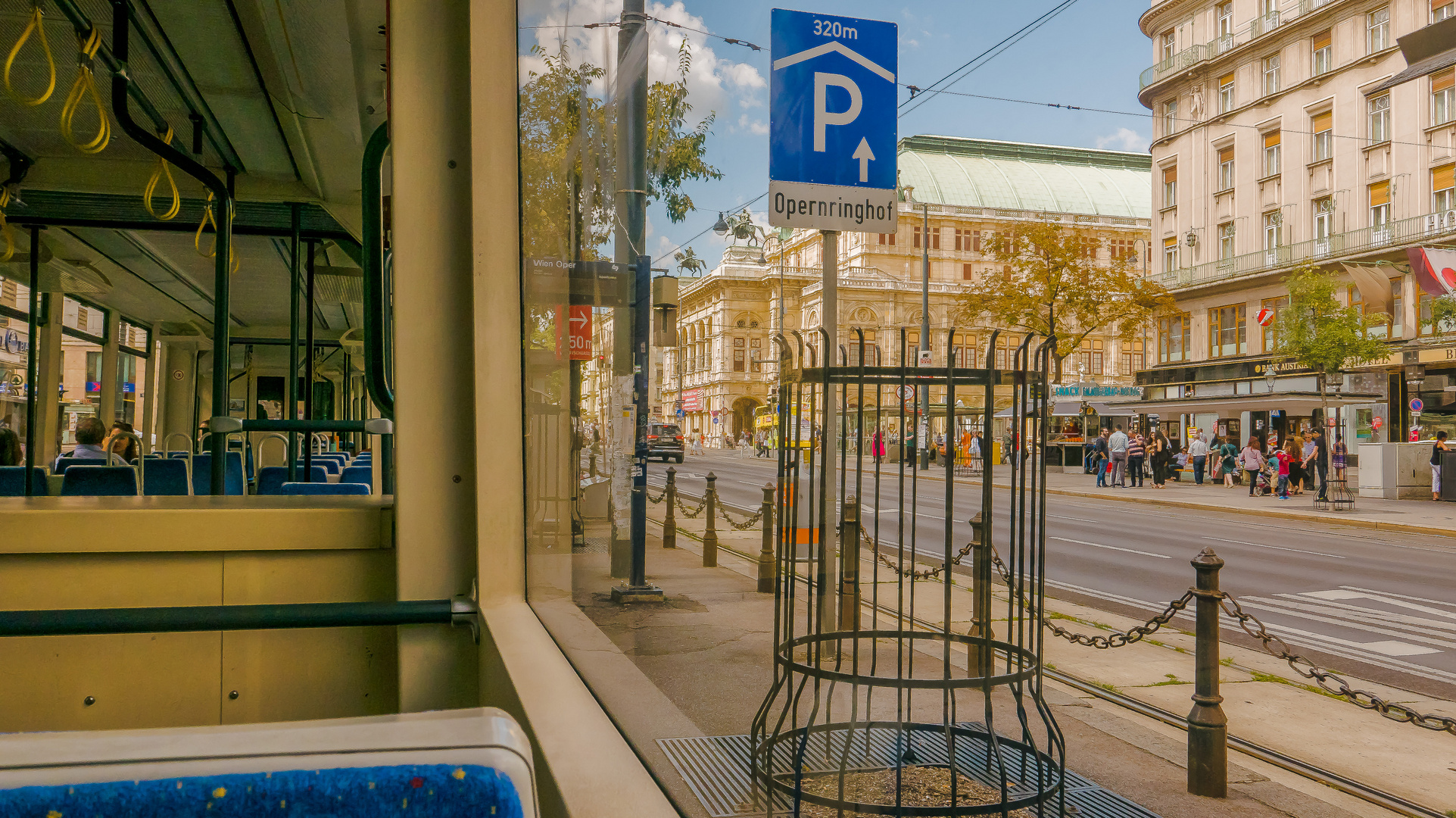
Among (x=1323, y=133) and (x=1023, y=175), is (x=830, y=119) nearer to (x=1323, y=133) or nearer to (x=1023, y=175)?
(x=1023, y=175)

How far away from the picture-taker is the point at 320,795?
28.4 inches

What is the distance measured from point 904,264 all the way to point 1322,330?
0.96 meters

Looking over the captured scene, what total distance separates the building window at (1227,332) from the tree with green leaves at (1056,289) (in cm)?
11

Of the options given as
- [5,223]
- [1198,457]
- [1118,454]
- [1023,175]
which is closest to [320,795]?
[1023,175]

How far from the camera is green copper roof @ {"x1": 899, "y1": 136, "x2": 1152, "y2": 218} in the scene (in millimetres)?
1375

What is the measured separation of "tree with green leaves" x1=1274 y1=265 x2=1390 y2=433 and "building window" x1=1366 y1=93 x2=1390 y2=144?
0.22 meters

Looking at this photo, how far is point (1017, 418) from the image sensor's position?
1.53 metres

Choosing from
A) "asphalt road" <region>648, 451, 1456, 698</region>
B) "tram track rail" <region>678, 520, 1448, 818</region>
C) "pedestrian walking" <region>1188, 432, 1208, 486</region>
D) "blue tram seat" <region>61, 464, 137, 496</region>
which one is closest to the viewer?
"tram track rail" <region>678, 520, 1448, 818</region>

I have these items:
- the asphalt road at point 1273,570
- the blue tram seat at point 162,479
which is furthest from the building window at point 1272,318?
the blue tram seat at point 162,479

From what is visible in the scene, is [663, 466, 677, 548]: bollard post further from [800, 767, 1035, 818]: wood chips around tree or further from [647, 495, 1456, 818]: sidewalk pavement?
[800, 767, 1035, 818]: wood chips around tree

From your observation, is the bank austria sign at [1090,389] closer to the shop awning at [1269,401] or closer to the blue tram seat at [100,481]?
the shop awning at [1269,401]

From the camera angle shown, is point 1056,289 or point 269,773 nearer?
point 269,773

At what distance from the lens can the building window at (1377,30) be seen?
1.23m

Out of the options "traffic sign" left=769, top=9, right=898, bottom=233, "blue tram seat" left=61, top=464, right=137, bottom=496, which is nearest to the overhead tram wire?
"traffic sign" left=769, top=9, right=898, bottom=233
